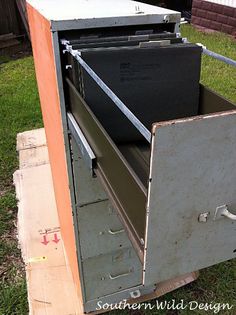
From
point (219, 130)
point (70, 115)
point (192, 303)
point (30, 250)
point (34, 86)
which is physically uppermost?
point (219, 130)

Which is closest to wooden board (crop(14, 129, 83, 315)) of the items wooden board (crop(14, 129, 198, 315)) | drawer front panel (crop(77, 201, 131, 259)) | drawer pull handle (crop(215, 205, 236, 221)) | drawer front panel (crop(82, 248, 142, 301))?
wooden board (crop(14, 129, 198, 315))

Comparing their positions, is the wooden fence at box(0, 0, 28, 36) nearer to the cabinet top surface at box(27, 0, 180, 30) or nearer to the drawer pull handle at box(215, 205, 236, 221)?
the cabinet top surface at box(27, 0, 180, 30)

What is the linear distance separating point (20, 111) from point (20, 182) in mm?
1242

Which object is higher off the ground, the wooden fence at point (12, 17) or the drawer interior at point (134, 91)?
the drawer interior at point (134, 91)

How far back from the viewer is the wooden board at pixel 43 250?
6.22ft

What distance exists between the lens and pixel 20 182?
2.77 metres

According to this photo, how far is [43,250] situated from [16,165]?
102cm

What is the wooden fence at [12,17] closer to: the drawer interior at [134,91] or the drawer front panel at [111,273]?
the drawer front panel at [111,273]

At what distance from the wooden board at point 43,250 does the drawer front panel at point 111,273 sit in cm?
10

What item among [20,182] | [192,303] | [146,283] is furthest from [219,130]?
[20,182]

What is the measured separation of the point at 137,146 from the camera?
130 centimetres

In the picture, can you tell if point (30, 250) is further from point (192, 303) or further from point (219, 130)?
point (219, 130)

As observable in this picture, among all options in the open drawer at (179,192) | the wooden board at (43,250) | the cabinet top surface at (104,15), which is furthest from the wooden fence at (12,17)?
the open drawer at (179,192)

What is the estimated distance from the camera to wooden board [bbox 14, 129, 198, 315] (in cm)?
190
